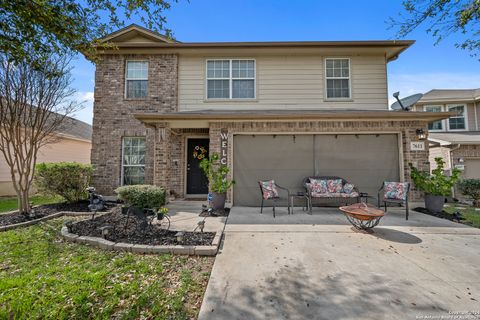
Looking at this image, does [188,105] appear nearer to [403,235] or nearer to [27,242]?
[27,242]

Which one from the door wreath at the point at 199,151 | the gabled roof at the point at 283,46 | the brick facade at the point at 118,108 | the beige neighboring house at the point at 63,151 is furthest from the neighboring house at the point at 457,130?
the beige neighboring house at the point at 63,151

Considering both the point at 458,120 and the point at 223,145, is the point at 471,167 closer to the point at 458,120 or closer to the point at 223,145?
the point at 458,120

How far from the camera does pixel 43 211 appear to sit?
599cm

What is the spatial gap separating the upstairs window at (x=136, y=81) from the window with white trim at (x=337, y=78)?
745cm

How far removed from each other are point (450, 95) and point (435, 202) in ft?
37.6

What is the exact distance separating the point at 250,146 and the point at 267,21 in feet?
17.7

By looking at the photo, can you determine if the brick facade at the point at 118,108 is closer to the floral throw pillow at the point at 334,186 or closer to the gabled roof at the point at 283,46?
the gabled roof at the point at 283,46

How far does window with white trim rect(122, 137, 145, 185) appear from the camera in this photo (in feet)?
27.8

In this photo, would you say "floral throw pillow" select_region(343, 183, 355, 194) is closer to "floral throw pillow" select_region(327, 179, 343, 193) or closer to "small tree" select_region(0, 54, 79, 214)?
"floral throw pillow" select_region(327, 179, 343, 193)

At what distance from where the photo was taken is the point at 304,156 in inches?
283

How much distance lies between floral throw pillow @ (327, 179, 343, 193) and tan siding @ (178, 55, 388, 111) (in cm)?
348

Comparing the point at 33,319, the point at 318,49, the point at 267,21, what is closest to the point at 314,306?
the point at 33,319

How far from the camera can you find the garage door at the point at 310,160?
7.08 metres

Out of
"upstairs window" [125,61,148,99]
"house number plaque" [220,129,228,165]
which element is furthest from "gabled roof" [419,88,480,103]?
"upstairs window" [125,61,148,99]
